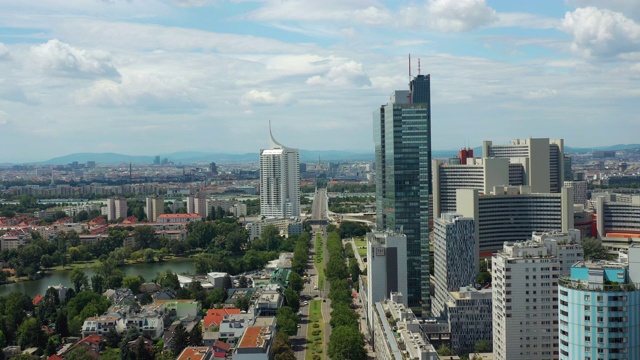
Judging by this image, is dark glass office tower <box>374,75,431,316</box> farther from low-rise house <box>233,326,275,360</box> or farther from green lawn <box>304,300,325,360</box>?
low-rise house <box>233,326,275,360</box>

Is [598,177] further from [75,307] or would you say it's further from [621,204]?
[75,307]

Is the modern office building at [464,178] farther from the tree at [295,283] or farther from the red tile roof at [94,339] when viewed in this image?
the red tile roof at [94,339]

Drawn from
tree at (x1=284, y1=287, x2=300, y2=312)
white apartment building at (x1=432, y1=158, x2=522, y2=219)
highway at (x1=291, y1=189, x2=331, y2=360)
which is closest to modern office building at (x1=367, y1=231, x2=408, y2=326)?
highway at (x1=291, y1=189, x2=331, y2=360)

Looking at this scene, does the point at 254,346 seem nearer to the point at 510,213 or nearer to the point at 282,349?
the point at 282,349

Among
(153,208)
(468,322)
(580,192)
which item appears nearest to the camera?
(468,322)

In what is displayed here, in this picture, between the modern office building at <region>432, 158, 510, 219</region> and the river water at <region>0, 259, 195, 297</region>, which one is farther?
the modern office building at <region>432, 158, 510, 219</region>

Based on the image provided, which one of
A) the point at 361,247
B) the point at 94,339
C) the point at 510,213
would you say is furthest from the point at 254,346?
the point at 361,247

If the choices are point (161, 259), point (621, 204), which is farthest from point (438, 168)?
point (161, 259)
